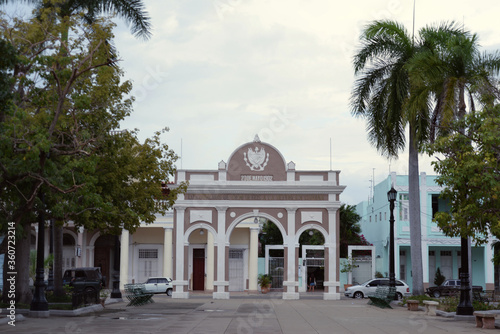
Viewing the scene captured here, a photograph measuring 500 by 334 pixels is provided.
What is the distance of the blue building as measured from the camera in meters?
47.0

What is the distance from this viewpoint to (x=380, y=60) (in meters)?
32.9

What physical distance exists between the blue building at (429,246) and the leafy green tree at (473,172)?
25.7 meters

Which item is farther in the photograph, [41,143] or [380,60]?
[380,60]

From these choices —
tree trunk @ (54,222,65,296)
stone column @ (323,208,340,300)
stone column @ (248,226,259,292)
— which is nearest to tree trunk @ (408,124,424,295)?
stone column @ (323,208,340,300)

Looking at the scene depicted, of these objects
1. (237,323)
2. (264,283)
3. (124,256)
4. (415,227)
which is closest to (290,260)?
(264,283)

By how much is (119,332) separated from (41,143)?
5443 mm

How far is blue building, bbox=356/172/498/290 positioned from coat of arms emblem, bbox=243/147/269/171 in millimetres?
12314

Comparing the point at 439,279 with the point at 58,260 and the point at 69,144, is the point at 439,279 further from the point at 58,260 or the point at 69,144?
the point at 69,144

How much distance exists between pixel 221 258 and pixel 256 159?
6.05 metres

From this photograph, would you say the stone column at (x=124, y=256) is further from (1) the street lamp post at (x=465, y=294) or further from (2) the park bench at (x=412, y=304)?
(1) the street lamp post at (x=465, y=294)

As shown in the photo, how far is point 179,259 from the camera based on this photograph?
126 ft

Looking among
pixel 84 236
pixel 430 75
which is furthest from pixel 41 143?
pixel 84 236

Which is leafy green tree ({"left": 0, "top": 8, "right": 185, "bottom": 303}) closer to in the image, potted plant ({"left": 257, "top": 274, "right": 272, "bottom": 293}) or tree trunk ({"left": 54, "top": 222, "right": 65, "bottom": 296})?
tree trunk ({"left": 54, "top": 222, "right": 65, "bottom": 296})

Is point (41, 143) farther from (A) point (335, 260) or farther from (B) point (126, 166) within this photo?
(A) point (335, 260)
